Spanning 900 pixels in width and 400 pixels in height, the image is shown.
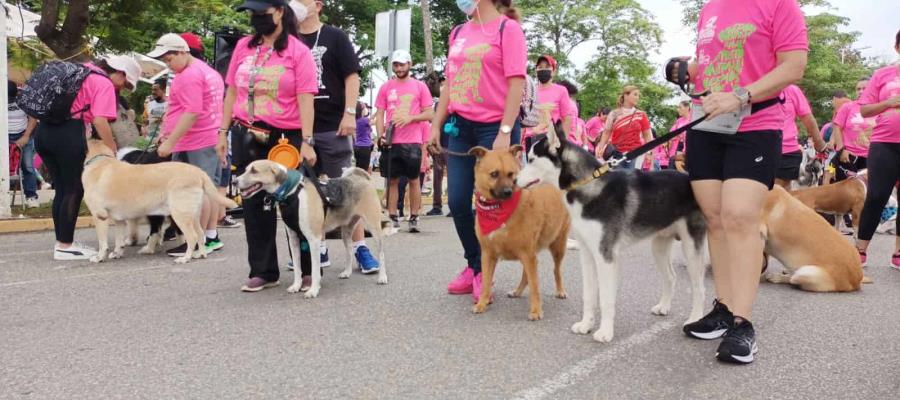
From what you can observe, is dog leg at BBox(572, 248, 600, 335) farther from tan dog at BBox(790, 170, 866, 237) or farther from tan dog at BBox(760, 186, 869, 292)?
tan dog at BBox(790, 170, 866, 237)

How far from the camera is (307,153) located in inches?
192

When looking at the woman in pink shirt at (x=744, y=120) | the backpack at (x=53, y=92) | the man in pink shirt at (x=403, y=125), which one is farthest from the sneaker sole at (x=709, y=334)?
the backpack at (x=53, y=92)

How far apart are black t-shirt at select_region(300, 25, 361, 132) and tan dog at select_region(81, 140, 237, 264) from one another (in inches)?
72.2

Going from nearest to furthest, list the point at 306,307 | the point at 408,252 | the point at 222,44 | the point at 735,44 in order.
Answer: the point at 735,44
the point at 306,307
the point at 408,252
the point at 222,44

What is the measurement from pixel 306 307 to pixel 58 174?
348 cm

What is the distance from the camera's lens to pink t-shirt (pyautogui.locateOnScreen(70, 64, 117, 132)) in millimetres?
6285

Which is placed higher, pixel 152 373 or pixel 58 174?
pixel 58 174

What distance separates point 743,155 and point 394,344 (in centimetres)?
209

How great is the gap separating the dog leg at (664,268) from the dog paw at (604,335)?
2.76 ft

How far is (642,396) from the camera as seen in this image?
9.50ft

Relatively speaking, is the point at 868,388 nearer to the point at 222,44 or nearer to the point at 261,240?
the point at 261,240

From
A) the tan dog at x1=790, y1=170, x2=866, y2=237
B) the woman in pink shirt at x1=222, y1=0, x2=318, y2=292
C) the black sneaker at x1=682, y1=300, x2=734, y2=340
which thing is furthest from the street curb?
the tan dog at x1=790, y1=170, x2=866, y2=237

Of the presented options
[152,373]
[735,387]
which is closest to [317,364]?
[152,373]

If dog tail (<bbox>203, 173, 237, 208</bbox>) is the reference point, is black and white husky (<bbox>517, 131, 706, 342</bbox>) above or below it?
above
